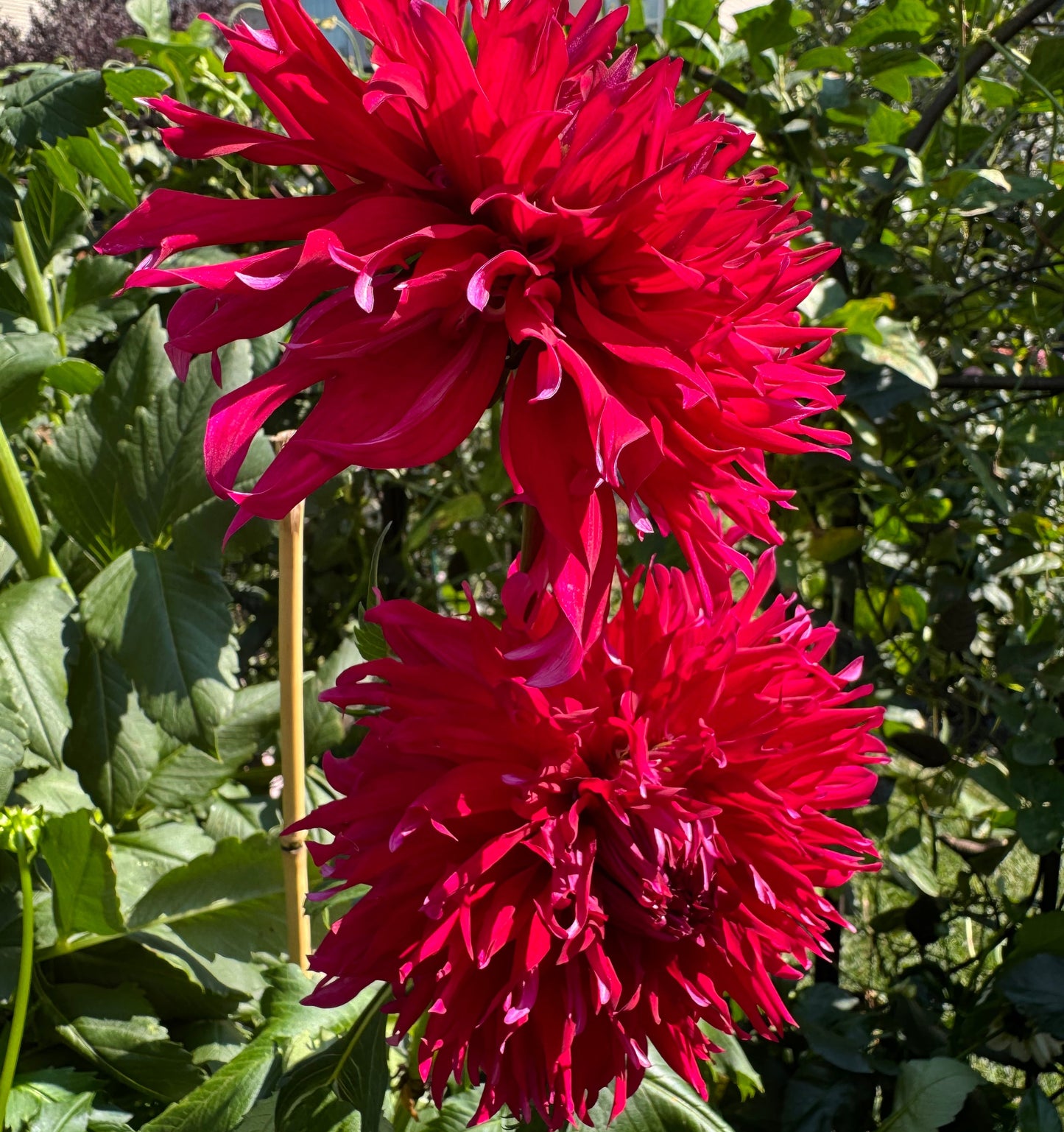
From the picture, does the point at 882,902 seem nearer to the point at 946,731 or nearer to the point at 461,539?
the point at 946,731

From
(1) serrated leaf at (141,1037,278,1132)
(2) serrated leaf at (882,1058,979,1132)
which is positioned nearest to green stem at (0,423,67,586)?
(1) serrated leaf at (141,1037,278,1132)

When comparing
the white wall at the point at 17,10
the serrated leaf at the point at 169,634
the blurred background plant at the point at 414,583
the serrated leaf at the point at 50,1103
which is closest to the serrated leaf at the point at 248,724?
the blurred background plant at the point at 414,583

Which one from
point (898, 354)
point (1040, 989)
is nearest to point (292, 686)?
point (898, 354)

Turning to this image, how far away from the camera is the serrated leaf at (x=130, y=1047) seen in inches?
28.5

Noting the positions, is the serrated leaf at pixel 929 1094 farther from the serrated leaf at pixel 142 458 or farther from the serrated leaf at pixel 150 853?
the serrated leaf at pixel 142 458

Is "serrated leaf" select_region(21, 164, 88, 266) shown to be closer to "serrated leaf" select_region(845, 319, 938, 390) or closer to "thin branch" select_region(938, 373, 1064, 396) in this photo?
"serrated leaf" select_region(845, 319, 938, 390)

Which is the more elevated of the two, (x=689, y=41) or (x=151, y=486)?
(x=689, y=41)

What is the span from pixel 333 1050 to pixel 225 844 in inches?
8.2

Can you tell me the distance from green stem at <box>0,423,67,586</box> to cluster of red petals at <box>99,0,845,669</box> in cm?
45

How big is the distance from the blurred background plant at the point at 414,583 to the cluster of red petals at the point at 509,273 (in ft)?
0.68

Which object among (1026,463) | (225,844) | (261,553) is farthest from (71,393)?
(1026,463)

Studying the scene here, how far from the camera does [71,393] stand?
2.81 feet

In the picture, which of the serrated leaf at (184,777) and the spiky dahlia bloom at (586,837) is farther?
the serrated leaf at (184,777)

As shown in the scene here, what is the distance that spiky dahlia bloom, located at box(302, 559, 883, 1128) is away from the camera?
418 mm
